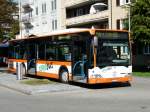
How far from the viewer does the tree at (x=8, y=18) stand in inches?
1495

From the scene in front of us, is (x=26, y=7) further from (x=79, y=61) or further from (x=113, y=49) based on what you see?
(x=113, y=49)

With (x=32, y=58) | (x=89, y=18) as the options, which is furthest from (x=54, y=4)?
(x=32, y=58)

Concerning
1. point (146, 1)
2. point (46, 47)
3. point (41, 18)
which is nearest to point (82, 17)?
point (41, 18)

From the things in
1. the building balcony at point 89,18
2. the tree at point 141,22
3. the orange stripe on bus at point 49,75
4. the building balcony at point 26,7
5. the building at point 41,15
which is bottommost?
the orange stripe on bus at point 49,75

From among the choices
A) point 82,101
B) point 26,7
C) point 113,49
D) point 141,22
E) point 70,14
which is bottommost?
point 82,101

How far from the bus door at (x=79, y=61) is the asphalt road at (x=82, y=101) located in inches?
53.1

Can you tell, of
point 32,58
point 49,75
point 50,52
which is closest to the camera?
point 50,52

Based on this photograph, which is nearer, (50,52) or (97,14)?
(50,52)

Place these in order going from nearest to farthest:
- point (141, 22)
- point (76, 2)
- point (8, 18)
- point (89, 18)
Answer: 1. point (141, 22)
2. point (8, 18)
3. point (89, 18)
4. point (76, 2)

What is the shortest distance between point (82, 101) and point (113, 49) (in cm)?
549

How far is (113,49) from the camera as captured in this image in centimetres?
2086

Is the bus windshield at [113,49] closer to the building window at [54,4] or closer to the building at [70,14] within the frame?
the building at [70,14]

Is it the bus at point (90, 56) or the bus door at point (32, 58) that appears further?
the bus door at point (32, 58)

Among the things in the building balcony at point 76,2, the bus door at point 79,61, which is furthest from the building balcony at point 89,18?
the bus door at point 79,61
